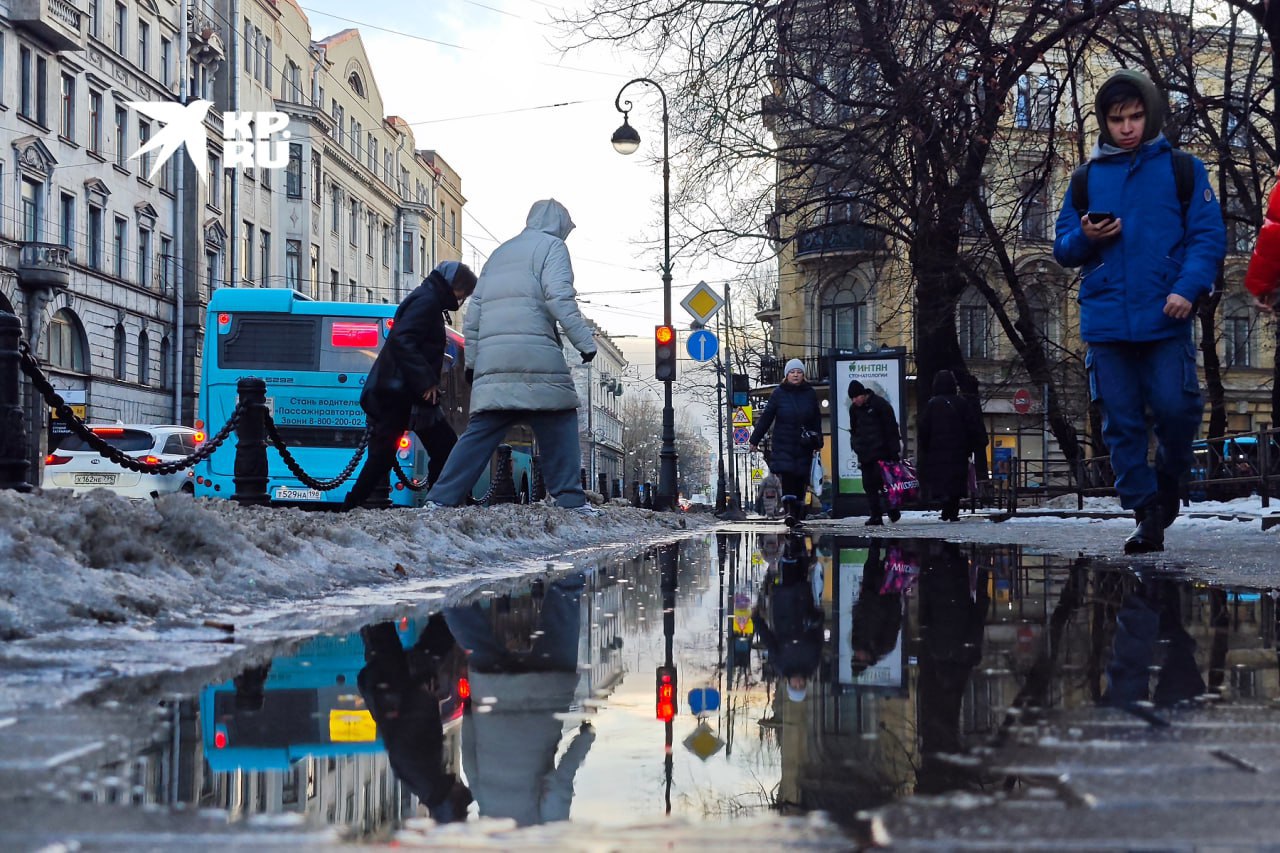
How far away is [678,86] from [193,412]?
34.2m

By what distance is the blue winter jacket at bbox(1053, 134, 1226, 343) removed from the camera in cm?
693

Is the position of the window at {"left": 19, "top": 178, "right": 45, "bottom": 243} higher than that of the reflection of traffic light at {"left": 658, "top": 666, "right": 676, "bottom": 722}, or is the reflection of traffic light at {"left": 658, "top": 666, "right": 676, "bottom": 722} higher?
the window at {"left": 19, "top": 178, "right": 45, "bottom": 243}

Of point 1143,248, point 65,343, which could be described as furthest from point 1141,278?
point 65,343

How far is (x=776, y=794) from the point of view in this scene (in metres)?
1.91

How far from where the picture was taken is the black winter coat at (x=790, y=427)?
14.8 m

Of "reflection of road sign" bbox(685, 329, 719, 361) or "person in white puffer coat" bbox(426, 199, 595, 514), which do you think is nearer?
"person in white puffer coat" bbox(426, 199, 595, 514)

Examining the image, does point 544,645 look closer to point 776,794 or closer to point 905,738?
point 905,738

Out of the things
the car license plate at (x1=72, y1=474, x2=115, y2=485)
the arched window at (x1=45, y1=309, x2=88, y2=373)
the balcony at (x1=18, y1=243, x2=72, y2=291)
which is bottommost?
the car license plate at (x1=72, y1=474, x2=115, y2=485)

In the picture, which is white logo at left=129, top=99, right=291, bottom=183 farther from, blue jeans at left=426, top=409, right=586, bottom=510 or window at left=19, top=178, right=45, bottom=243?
blue jeans at left=426, top=409, right=586, bottom=510

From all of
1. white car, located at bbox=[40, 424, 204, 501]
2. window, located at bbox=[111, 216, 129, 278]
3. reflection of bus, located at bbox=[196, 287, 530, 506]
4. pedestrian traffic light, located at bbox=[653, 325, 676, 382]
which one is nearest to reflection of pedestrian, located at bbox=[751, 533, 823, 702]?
reflection of bus, located at bbox=[196, 287, 530, 506]

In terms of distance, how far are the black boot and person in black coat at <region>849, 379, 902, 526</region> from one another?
9.75m

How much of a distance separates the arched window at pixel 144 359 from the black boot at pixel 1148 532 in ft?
133

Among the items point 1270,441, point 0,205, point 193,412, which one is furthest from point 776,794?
point 193,412

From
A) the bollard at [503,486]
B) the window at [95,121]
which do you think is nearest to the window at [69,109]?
the window at [95,121]
